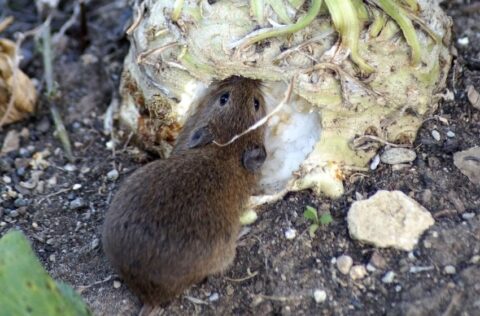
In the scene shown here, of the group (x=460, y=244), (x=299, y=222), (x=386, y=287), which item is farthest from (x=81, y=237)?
(x=460, y=244)

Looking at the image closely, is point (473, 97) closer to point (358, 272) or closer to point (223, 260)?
point (358, 272)

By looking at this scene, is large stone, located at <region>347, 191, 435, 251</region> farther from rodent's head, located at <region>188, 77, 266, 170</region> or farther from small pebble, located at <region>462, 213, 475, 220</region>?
rodent's head, located at <region>188, 77, 266, 170</region>

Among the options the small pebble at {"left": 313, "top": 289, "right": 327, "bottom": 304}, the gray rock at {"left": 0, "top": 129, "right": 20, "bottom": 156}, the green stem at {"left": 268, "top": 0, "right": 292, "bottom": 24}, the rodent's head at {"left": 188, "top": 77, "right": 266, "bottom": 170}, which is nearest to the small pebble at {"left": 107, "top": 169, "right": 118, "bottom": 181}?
the rodent's head at {"left": 188, "top": 77, "right": 266, "bottom": 170}

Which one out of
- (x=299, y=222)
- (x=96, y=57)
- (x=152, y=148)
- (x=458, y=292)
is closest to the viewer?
(x=458, y=292)

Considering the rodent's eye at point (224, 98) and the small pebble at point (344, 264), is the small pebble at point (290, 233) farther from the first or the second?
the rodent's eye at point (224, 98)

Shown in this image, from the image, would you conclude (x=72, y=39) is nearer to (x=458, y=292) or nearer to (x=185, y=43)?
(x=185, y=43)
